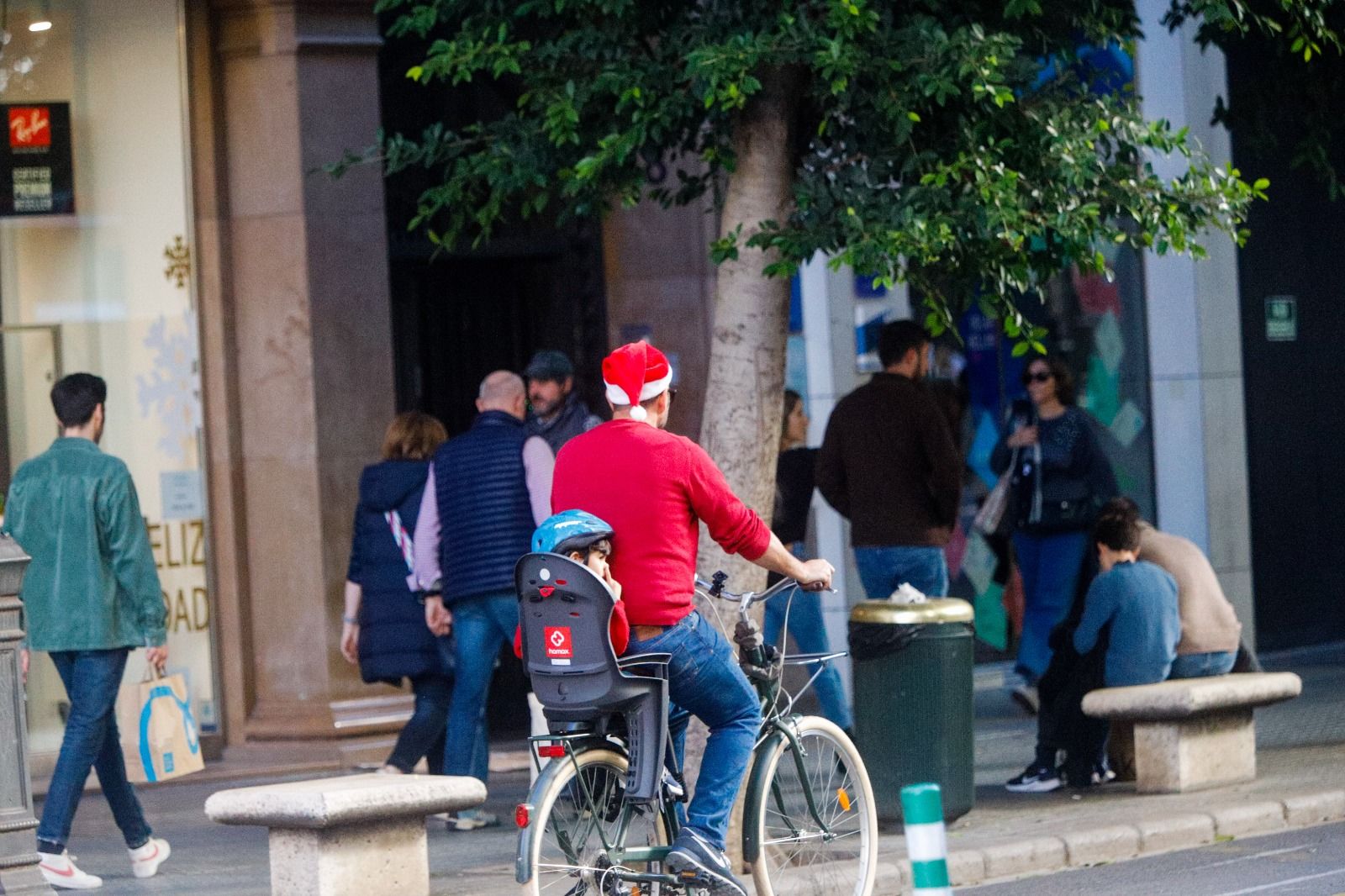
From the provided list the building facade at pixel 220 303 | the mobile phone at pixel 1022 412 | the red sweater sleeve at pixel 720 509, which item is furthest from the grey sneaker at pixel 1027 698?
the red sweater sleeve at pixel 720 509

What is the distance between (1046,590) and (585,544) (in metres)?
5.70

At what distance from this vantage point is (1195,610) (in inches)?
373

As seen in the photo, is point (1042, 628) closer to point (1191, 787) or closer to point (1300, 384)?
point (1191, 787)

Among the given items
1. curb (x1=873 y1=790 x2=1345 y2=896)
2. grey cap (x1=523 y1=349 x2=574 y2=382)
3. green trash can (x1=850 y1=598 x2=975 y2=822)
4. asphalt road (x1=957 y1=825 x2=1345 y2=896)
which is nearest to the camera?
asphalt road (x1=957 y1=825 x2=1345 y2=896)

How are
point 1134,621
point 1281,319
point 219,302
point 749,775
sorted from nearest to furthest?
point 749,775, point 1134,621, point 219,302, point 1281,319

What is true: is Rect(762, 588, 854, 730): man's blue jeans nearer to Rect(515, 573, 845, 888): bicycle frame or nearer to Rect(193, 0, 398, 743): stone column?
Rect(193, 0, 398, 743): stone column

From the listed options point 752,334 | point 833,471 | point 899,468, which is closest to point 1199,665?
point 899,468

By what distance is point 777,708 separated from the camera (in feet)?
22.1

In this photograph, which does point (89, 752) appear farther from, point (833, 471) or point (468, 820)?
point (833, 471)

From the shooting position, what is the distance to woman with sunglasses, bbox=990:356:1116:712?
1098 cm

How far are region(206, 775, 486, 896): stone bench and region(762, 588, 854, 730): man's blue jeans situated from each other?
266 centimetres

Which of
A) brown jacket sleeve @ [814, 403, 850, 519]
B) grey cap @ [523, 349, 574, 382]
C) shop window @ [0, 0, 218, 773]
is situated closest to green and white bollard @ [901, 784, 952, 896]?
grey cap @ [523, 349, 574, 382]

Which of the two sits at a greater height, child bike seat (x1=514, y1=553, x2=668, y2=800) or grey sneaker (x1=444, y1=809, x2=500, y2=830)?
child bike seat (x1=514, y1=553, x2=668, y2=800)

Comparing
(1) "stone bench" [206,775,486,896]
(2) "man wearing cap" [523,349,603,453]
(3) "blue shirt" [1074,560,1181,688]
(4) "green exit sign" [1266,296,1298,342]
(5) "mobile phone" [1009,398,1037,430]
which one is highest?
(4) "green exit sign" [1266,296,1298,342]
